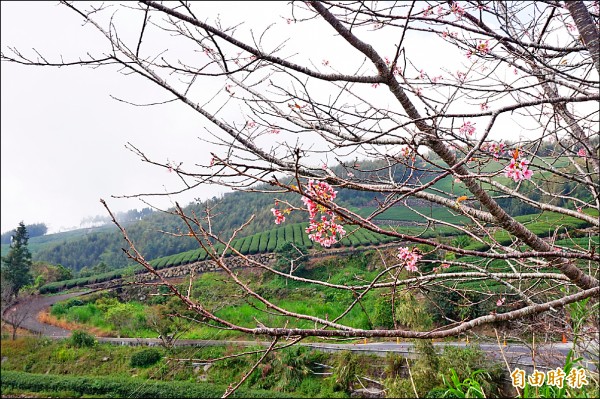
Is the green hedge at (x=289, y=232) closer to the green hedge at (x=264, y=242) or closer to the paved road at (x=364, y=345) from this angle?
the green hedge at (x=264, y=242)

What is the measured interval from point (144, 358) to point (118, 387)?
4.96 feet

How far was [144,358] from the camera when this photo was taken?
1257 cm

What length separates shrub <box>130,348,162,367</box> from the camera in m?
12.5

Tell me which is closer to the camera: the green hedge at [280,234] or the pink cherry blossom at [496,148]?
the pink cherry blossom at [496,148]

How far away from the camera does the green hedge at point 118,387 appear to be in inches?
397

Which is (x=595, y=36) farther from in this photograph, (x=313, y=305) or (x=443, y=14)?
(x=313, y=305)

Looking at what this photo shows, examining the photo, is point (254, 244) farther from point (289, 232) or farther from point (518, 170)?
point (518, 170)

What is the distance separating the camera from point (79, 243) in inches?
1379

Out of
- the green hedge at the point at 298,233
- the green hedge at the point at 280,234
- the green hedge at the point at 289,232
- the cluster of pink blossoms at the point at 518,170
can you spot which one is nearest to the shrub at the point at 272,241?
the green hedge at the point at 280,234

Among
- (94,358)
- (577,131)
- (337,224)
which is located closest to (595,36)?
(577,131)

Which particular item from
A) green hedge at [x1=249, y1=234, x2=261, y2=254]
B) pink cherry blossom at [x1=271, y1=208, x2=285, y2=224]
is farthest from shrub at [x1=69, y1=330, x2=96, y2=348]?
pink cherry blossom at [x1=271, y1=208, x2=285, y2=224]

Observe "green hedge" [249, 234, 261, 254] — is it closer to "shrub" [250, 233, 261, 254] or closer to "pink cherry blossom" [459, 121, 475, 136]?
"shrub" [250, 233, 261, 254]

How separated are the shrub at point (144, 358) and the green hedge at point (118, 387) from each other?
3.01 feet

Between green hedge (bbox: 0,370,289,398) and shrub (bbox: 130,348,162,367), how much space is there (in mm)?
918
